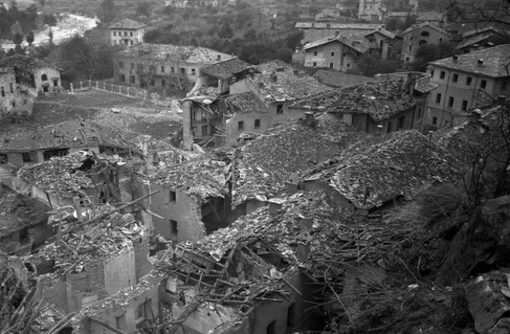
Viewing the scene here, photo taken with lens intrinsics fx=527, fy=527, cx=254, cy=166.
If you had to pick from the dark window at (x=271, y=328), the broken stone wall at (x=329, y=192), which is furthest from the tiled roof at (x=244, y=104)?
the dark window at (x=271, y=328)

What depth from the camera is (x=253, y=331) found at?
39.8 feet

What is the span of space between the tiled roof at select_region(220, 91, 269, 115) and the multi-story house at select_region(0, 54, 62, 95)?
30004 mm

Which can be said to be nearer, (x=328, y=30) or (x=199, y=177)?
(x=199, y=177)

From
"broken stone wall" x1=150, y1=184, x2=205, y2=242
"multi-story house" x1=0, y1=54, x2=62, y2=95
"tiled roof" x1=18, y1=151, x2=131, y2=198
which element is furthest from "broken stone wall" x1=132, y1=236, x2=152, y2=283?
"multi-story house" x1=0, y1=54, x2=62, y2=95

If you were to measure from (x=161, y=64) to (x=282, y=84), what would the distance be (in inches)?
1081

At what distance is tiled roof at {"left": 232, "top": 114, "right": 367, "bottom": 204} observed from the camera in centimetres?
2023

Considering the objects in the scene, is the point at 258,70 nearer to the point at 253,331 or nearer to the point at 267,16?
the point at 253,331

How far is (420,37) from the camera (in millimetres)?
55031

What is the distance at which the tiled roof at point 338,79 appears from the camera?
44.7 m

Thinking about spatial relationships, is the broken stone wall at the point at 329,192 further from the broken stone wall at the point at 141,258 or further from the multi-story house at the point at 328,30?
the multi-story house at the point at 328,30

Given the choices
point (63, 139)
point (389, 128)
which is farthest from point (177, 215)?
point (389, 128)

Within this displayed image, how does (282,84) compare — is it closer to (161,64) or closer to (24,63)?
(161,64)

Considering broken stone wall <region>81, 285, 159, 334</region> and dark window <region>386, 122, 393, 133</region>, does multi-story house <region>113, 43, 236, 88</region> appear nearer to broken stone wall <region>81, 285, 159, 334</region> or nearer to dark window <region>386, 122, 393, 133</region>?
dark window <region>386, 122, 393, 133</region>

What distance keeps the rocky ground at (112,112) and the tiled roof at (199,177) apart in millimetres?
19106
